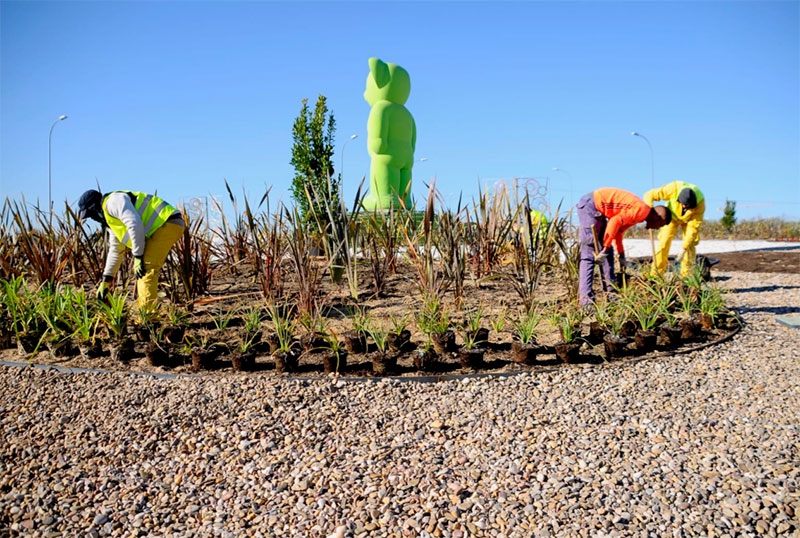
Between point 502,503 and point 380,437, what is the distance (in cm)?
70

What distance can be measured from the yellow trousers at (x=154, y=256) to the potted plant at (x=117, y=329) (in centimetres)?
26

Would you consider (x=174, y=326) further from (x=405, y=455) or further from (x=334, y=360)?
(x=405, y=455)

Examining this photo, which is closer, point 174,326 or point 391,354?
point 391,354

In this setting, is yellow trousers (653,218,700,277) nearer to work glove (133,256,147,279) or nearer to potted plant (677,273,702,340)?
potted plant (677,273,702,340)

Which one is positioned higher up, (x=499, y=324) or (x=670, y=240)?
(x=670, y=240)

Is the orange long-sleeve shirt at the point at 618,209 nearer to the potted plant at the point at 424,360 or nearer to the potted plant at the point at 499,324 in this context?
the potted plant at the point at 499,324

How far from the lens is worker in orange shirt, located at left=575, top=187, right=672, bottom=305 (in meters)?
4.98

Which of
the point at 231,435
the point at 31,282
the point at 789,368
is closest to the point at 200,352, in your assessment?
the point at 231,435

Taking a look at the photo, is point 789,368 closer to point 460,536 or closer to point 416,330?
point 416,330

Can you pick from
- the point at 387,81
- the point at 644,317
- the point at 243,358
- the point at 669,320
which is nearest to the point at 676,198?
the point at 669,320

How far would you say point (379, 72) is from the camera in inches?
551

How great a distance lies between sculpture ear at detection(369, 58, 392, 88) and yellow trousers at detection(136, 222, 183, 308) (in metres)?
10.3

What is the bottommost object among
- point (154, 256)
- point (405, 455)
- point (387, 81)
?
point (405, 455)

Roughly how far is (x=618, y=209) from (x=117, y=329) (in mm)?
4062
